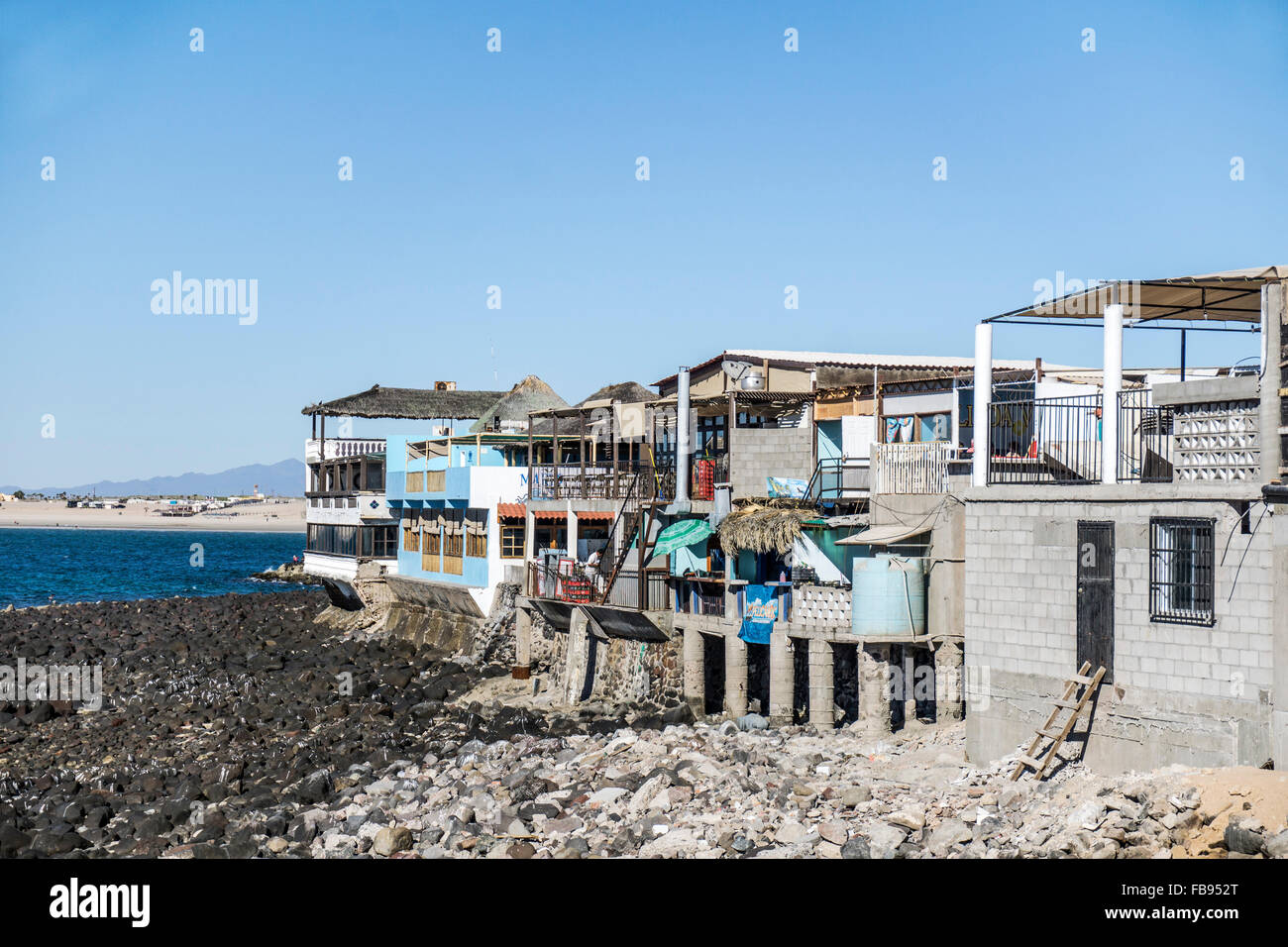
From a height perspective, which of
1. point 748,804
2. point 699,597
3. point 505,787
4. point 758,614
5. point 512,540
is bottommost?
point 505,787

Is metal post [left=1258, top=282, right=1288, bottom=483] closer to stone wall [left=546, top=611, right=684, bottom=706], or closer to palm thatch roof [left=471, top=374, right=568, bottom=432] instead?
stone wall [left=546, top=611, right=684, bottom=706]

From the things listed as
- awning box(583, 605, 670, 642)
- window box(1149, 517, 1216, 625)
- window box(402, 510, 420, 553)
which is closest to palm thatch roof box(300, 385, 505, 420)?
Answer: window box(402, 510, 420, 553)

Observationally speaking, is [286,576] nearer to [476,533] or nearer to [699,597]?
[476,533]

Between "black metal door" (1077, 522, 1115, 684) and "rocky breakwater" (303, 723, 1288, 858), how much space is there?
1702 mm

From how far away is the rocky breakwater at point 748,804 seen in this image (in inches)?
627

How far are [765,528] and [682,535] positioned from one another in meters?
3.61

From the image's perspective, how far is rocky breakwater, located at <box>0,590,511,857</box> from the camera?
2206cm

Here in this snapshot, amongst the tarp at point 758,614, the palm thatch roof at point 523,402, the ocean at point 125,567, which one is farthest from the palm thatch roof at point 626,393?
the ocean at point 125,567

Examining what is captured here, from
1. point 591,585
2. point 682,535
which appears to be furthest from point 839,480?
point 591,585

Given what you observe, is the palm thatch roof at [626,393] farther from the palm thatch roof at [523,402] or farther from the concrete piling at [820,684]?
the concrete piling at [820,684]

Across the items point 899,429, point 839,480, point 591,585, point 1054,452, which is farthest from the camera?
point 591,585

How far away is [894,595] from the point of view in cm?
2428
